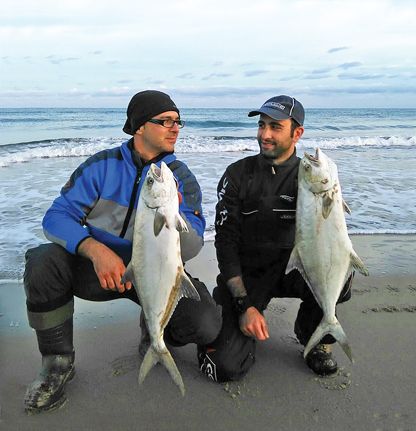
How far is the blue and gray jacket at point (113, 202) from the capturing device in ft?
11.2

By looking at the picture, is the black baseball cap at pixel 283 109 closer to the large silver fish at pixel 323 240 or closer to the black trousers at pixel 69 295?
the large silver fish at pixel 323 240

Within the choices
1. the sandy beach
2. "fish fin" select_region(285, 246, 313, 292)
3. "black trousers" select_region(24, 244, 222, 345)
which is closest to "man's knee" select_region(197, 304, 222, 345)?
"black trousers" select_region(24, 244, 222, 345)

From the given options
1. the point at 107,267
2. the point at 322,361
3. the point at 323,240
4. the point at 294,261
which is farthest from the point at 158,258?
the point at 322,361

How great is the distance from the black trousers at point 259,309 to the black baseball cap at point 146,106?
4.80ft

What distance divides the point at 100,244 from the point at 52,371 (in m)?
0.96

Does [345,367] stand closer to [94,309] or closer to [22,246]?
[94,309]

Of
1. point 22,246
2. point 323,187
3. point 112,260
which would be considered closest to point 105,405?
point 112,260

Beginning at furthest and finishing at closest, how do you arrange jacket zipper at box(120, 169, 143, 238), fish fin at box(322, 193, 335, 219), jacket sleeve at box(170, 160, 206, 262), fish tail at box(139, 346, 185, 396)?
jacket zipper at box(120, 169, 143, 238), jacket sleeve at box(170, 160, 206, 262), fish fin at box(322, 193, 335, 219), fish tail at box(139, 346, 185, 396)

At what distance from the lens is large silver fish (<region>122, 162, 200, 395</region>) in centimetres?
281

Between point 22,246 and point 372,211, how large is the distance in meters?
5.99

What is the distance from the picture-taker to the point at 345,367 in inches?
145

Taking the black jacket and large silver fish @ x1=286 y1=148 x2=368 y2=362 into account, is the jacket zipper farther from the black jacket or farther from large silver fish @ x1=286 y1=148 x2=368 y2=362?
large silver fish @ x1=286 y1=148 x2=368 y2=362


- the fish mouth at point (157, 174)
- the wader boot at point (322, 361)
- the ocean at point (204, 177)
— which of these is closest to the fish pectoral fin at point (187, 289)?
the fish mouth at point (157, 174)

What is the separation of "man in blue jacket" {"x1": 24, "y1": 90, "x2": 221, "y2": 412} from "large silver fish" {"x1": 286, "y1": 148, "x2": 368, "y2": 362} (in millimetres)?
727
